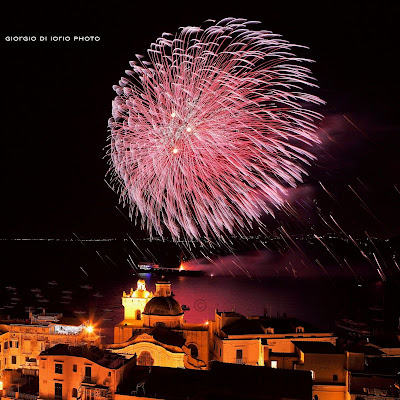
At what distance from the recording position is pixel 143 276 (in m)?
117

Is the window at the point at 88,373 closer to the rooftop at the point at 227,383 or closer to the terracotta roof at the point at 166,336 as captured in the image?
the rooftop at the point at 227,383

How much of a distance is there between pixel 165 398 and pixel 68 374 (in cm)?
453

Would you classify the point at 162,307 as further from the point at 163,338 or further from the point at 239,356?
the point at 239,356

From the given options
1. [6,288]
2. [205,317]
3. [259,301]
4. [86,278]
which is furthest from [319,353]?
[86,278]

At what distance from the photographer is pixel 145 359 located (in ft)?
83.9

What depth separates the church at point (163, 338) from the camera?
2544cm

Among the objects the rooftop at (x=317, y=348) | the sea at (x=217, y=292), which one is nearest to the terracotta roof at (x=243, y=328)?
the rooftop at (x=317, y=348)

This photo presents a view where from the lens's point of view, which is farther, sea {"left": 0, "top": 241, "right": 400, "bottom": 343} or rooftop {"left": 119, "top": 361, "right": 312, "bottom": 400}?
sea {"left": 0, "top": 241, "right": 400, "bottom": 343}

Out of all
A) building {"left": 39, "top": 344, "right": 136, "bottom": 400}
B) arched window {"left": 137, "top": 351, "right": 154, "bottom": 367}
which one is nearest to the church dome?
arched window {"left": 137, "top": 351, "right": 154, "bottom": 367}

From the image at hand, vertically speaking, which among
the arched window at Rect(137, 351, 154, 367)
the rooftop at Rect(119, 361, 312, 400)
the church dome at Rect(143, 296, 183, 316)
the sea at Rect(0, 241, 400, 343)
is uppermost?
the sea at Rect(0, 241, 400, 343)

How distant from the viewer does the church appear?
83.5ft

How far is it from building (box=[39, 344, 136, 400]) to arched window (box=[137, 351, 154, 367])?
473 centimetres

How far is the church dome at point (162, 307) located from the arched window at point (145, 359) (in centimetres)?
522

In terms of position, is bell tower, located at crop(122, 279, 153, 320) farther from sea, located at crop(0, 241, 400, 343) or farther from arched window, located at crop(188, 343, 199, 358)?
sea, located at crop(0, 241, 400, 343)
